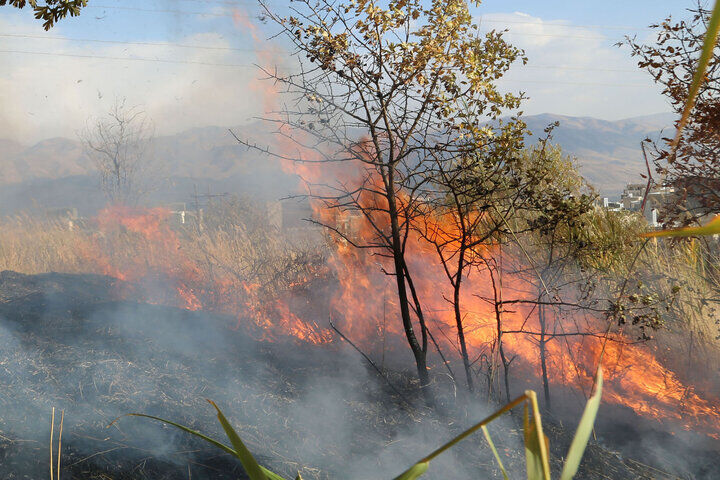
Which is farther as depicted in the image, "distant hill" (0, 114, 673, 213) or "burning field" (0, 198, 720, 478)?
"distant hill" (0, 114, 673, 213)

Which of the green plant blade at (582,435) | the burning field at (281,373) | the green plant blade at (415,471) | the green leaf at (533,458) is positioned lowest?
the burning field at (281,373)

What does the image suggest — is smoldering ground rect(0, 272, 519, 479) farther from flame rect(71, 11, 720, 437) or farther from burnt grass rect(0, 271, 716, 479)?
flame rect(71, 11, 720, 437)

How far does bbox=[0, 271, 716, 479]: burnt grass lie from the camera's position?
148 inches

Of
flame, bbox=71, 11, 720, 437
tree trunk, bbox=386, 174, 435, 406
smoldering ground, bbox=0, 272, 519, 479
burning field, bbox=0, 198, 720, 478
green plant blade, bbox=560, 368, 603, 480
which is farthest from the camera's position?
flame, bbox=71, 11, 720, 437

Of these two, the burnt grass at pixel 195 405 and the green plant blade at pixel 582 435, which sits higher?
the green plant blade at pixel 582 435

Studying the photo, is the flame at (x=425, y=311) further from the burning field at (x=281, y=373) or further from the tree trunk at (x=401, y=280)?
the tree trunk at (x=401, y=280)

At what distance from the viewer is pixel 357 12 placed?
422 centimetres

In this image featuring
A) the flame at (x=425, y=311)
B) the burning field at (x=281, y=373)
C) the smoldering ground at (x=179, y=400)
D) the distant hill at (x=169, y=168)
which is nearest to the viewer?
the smoldering ground at (x=179, y=400)

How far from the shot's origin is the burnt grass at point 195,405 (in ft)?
12.3

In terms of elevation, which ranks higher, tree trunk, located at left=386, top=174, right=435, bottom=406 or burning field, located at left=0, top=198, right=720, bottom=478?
tree trunk, located at left=386, top=174, right=435, bottom=406

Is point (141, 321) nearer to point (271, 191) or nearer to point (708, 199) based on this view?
point (708, 199)

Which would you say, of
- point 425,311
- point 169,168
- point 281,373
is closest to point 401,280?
point 281,373

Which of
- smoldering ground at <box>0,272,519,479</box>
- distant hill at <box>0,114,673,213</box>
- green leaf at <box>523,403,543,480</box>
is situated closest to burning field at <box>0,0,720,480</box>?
smoldering ground at <box>0,272,519,479</box>

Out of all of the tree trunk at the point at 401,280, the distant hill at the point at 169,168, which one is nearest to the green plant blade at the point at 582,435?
the tree trunk at the point at 401,280
